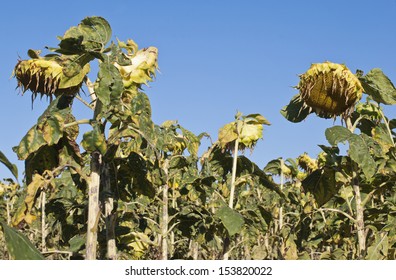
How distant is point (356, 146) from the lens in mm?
3881

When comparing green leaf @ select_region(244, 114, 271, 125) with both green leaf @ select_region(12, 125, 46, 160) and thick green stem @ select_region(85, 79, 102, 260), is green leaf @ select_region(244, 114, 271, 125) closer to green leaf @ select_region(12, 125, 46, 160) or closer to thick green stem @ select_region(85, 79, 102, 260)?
thick green stem @ select_region(85, 79, 102, 260)

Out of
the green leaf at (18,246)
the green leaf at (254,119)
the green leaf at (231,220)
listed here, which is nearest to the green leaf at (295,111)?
the green leaf at (254,119)

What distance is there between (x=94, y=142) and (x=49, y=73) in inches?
19.8

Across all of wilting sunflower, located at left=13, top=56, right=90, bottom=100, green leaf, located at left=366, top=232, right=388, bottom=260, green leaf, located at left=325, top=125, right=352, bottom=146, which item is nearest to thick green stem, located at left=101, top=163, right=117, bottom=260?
wilting sunflower, located at left=13, top=56, right=90, bottom=100

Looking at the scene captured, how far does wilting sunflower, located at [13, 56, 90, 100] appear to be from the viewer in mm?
3312

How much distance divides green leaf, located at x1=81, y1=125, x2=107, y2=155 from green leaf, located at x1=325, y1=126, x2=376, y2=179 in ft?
5.07

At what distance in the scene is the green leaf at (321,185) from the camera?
4.42 metres

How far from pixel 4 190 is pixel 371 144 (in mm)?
11439

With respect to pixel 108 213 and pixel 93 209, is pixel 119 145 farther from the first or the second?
pixel 93 209

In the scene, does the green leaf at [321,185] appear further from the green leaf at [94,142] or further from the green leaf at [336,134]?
the green leaf at [94,142]

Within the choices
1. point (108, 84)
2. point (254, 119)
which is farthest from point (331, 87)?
point (108, 84)

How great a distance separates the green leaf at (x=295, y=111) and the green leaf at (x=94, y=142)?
5.37ft
